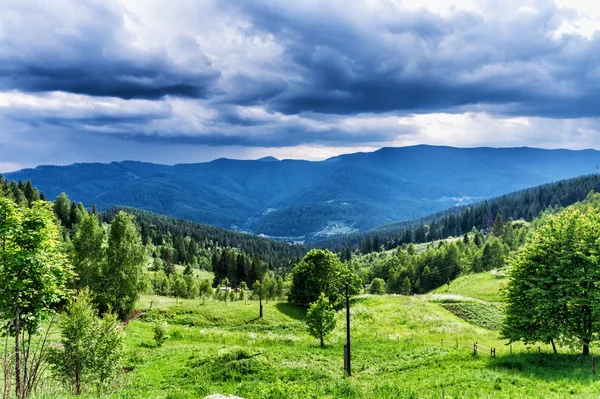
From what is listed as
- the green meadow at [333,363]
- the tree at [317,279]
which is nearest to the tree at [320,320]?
the green meadow at [333,363]

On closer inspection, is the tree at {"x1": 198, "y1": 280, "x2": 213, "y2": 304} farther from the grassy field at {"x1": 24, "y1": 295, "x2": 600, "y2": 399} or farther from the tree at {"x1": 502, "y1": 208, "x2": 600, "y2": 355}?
the tree at {"x1": 502, "y1": 208, "x2": 600, "y2": 355}

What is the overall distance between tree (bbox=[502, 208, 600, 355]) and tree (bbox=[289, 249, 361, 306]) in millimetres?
47049

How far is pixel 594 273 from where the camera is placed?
105ft

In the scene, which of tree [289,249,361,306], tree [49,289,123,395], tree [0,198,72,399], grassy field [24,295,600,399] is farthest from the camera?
tree [289,249,361,306]

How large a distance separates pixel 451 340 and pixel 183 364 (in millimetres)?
33669

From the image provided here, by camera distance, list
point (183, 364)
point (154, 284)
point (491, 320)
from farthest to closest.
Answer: point (154, 284) < point (491, 320) < point (183, 364)

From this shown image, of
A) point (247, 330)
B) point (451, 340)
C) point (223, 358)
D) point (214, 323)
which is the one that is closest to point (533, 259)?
point (451, 340)

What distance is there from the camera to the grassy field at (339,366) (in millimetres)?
22453

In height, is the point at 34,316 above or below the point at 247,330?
above

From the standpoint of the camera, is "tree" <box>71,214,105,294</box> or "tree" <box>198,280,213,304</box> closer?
"tree" <box>71,214,105,294</box>

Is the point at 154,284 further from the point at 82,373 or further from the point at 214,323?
the point at 82,373

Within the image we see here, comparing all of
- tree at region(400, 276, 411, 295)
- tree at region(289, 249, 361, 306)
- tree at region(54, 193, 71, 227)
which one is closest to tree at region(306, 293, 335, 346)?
tree at region(289, 249, 361, 306)

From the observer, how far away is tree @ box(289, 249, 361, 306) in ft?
266

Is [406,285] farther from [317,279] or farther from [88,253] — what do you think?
[88,253]
